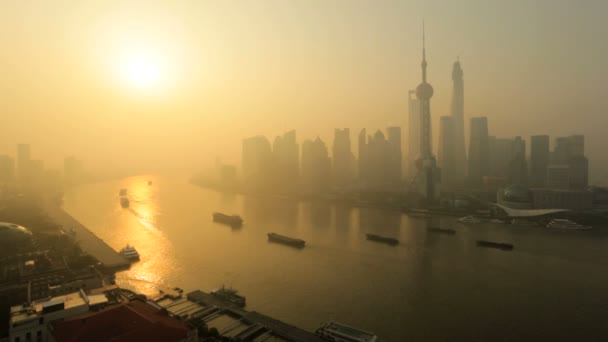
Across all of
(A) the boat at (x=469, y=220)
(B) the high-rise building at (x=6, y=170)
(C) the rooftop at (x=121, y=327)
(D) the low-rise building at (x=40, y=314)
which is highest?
(B) the high-rise building at (x=6, y=170)

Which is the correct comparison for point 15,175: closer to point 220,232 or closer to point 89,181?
point 89,181

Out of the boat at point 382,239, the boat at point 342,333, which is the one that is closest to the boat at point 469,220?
the boat at point 382,239

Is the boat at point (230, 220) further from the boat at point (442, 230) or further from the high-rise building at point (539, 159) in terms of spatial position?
the high-rise building at point (539, 159)

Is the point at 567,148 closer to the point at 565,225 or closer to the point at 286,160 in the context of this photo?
the point at 565,225

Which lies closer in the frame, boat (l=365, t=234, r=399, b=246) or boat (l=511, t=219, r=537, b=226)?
boat (l=365, t=234, r=399, b=246)

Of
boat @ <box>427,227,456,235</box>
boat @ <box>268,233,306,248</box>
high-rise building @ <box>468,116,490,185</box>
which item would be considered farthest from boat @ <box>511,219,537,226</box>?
high-rise building @ <box>468,116,490,185</box>

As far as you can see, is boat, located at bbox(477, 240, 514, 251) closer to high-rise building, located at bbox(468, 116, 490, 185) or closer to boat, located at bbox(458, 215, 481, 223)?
boat, located at bbox(458, 215, 481, 223)
